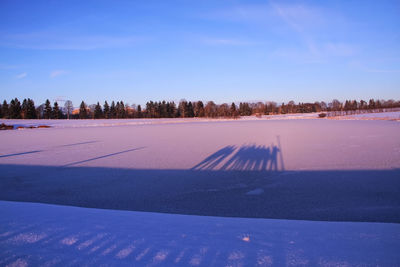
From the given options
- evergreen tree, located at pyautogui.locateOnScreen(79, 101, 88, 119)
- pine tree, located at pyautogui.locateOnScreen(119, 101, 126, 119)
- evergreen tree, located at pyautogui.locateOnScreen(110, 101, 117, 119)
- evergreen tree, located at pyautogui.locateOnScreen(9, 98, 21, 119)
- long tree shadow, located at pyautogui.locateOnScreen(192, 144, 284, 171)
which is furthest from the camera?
pine tree, located at pyautogui.locateOnScreen(119, 101, 126, 119)

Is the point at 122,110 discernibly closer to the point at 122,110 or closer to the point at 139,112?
the point at 122,110

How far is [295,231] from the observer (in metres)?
2.61

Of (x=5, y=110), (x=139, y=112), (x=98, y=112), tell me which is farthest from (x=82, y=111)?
(x=139, y=112)

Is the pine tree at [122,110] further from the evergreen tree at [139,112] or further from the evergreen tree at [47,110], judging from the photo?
the evergreen tree at [47,110]

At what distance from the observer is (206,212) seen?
347 cm

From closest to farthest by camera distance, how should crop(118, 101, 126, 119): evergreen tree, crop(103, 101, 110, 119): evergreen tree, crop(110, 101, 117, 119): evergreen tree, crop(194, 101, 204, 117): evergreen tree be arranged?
crop(103, 101, 110, 119): evergreen tree < crop(110, 101, 117, 119): evergreen tree < crop(118, 101, 126, 119): evergreen tree < crop(194, 101, 204, 117): evergreen tree

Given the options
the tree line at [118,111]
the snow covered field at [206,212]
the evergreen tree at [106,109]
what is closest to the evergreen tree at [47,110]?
the tree line at [118,111]

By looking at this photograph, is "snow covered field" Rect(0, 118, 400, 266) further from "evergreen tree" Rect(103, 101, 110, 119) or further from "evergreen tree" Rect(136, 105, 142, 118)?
"evergreen tree" Rect(136, 105, 142, 118)

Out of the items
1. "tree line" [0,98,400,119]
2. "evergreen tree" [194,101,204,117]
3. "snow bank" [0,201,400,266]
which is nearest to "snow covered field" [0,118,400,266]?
"snow bank" [0,201,400,266]

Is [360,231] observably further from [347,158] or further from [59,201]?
[347,158]

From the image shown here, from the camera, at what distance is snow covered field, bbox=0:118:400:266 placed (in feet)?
7.05

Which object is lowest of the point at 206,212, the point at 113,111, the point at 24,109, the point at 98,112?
the point at 206,212

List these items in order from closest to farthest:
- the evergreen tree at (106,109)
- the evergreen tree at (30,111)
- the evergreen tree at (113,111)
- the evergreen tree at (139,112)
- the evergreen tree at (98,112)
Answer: the evergreen tree at (30,111) → the evergreen tree at (98,112) → the evergreen tree at (106,109) → the evergreen tree at (113,111) → the evergreen tree at (139,112)

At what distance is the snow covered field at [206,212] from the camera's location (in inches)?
84.6
